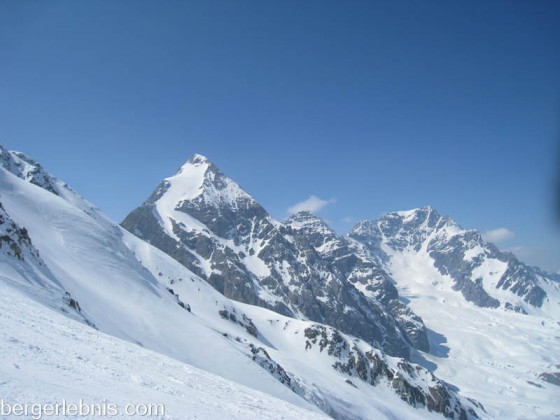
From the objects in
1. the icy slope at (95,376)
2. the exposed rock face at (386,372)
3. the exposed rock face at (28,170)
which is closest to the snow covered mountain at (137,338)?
the icy slope at (95,376)

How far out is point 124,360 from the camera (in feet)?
68.3

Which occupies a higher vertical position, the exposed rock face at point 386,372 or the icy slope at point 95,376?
the exposed rock face at point 386,372

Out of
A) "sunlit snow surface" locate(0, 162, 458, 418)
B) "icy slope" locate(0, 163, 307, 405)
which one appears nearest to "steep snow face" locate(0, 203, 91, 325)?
"sunlit snow surface" locate(0, 162, 458, 418)

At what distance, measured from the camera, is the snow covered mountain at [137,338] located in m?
16.9

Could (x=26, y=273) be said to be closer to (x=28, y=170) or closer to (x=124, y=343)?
(x=124, y=343)

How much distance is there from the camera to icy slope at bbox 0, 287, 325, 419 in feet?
43.2

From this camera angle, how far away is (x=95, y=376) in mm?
16203

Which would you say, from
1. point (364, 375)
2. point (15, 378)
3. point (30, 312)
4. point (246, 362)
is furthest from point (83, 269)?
point (364, 375)

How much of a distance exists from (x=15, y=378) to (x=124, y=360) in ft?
27.9

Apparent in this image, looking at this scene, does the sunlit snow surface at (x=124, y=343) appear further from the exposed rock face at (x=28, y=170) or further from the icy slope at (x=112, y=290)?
the exposed rock face at (x=28, y=170)

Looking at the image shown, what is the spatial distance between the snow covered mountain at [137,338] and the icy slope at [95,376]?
10 cm

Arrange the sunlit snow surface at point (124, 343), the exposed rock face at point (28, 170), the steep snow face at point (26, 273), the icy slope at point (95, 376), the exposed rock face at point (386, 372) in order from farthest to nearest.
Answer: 1. the exposed rock face at point (28, 170)
2. the exposed rock face at point (386, 372)
3. the steep snow face at point (26, 273)
4. the sunlit snow surface at point (124, 343)
5. the icy slope at point (95, 376)

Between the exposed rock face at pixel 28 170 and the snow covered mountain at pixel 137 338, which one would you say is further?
the exposed rock face at pixel 28 170

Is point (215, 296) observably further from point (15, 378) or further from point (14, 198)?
point (15, 378)
